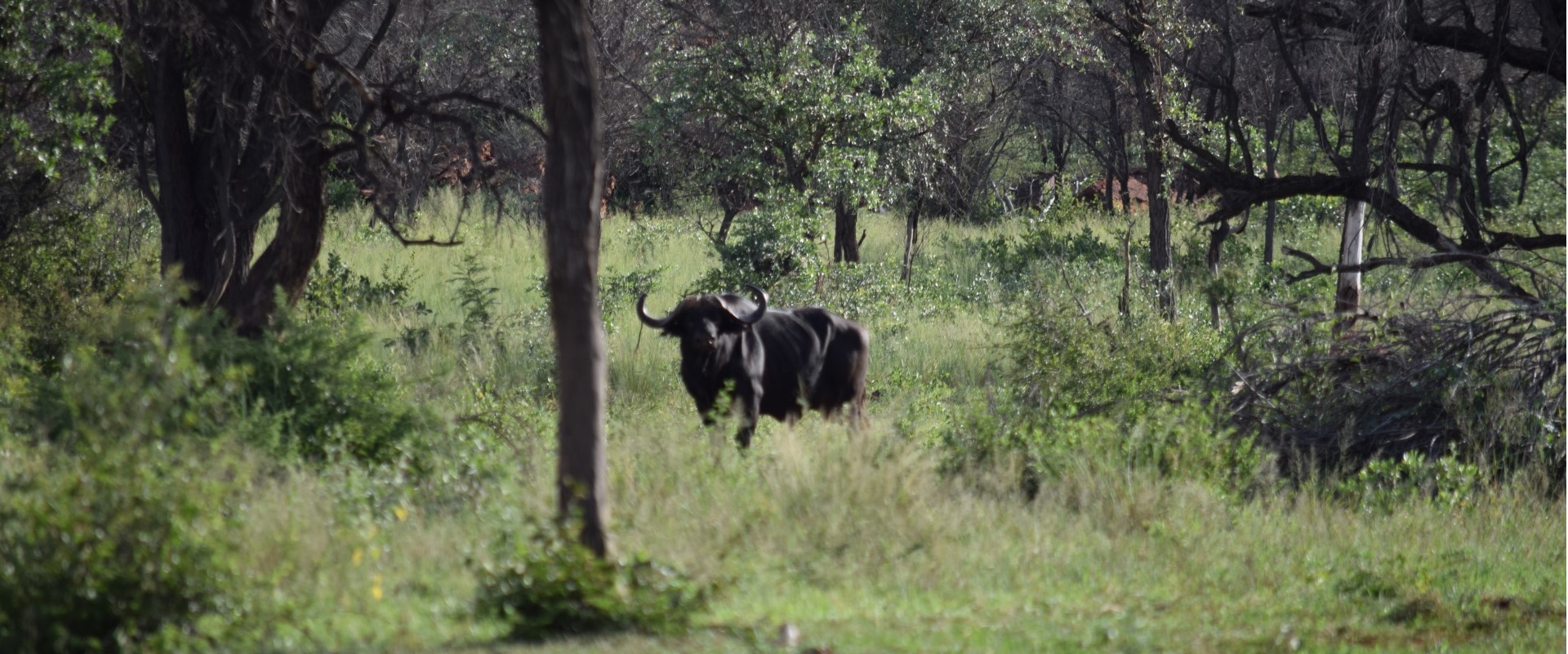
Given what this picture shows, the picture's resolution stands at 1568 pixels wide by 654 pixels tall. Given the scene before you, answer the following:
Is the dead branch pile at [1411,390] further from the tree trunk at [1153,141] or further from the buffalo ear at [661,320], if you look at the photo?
the tree trunk at [1153,141]

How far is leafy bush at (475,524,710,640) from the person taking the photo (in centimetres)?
572

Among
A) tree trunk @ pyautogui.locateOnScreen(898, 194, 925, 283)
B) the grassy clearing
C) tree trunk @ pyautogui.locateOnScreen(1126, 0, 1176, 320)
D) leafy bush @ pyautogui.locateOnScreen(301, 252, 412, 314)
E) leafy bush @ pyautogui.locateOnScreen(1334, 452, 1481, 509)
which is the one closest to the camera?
the grassy clearing

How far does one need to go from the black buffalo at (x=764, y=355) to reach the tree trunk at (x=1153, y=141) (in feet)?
18.2

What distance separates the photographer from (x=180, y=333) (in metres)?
5.69

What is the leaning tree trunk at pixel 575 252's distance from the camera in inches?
226

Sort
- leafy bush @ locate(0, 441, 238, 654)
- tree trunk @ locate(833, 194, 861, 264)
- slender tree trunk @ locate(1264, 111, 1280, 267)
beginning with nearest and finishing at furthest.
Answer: leafy bush @ locate(0, 441, 238, 654)
slender tree trunk @ locate(1264, 111, 1280, 267)
tree trunk @ locate(833, 194, 861, 264)

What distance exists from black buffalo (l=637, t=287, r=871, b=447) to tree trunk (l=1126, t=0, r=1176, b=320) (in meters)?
5.54

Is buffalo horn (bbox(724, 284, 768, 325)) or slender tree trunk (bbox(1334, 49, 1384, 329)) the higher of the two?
slender tree trunk (bbox(1334, 49, 1384, 329))

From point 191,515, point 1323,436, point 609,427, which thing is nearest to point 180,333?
point 191,515

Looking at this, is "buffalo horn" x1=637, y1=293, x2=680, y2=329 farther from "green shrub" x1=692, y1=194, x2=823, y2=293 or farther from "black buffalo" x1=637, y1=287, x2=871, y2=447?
"green shrub" x1=692, y1=194, x2=823, y2=293

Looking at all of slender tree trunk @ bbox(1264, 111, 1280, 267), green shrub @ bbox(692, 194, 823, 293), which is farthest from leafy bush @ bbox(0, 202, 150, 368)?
slender tree trunk @ bbox(1264, 111, 1280, 267)

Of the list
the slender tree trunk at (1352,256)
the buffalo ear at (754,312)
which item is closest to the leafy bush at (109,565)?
the buffalo ear at (754,312)

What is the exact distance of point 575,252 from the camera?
5.84 meters

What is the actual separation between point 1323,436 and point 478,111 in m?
15.7
